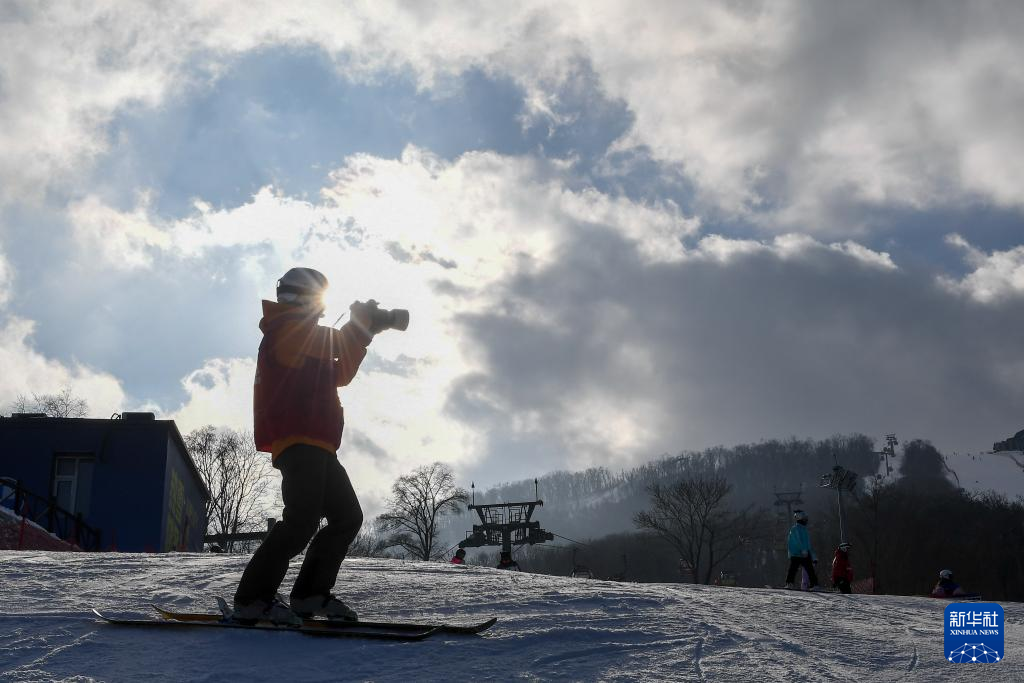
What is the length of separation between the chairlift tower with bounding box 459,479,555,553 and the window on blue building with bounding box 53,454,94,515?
60.1 ft

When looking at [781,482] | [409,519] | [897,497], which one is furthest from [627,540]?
[409,519]

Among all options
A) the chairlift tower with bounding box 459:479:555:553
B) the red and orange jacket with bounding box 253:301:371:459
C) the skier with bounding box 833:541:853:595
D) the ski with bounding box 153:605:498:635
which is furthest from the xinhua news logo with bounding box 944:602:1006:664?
the chairlift tower with bounding box 459:479:555:553

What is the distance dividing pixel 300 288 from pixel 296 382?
504 millimetres

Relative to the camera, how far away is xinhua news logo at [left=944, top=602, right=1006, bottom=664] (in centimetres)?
400

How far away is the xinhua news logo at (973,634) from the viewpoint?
3998mm

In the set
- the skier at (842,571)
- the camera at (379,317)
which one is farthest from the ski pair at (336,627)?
the skier at (842,571)

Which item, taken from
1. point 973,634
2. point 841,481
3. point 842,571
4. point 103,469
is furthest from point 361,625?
point 841,481

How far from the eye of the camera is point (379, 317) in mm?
4691

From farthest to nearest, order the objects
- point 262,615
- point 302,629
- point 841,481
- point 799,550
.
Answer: point 841,481, point 799,550, point 262,615, point 302,629

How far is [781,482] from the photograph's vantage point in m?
125

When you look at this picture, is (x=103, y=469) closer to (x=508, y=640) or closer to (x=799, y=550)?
(x=799, y=550)

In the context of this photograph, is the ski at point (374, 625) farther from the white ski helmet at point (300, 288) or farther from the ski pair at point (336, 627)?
the white ski helmet at point (300, 288)

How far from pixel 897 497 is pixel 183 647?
2867 inches

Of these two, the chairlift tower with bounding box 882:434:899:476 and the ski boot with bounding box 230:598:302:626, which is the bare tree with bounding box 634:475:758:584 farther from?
the ski boot with bounding box 230:598:302:626
